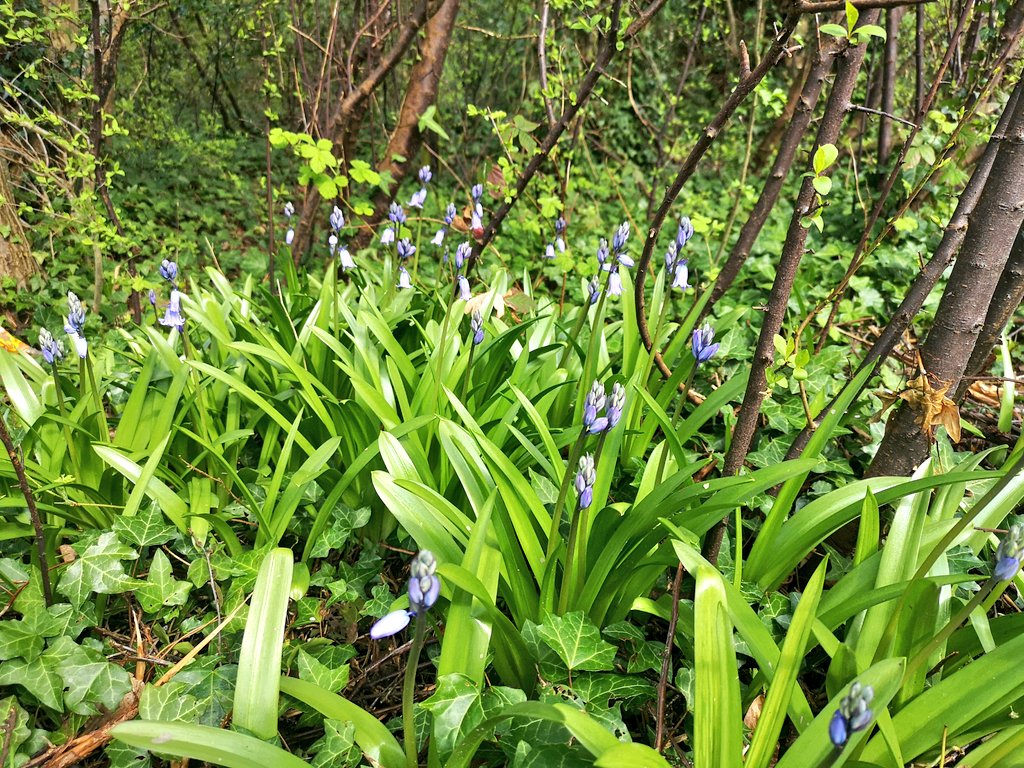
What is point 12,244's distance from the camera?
3846 mm

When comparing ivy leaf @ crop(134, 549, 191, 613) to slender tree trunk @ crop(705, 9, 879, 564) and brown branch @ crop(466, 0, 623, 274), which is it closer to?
slender tree trunk @ crop(705, 9, 879, 564)

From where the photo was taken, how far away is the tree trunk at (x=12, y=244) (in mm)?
3689

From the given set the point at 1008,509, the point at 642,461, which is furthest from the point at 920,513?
the point at 642,461

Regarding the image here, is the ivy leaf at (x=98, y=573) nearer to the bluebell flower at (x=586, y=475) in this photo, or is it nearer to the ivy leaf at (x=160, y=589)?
the ivy leaf at (x=160, y=589)

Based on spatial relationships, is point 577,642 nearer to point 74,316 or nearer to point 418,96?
point 74,316

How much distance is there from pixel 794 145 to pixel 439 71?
344 cm

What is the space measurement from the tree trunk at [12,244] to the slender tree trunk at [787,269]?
4.15 meters

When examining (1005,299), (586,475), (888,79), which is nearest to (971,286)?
(1005,299)

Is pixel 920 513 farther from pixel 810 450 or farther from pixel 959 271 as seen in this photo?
pixel 959 271

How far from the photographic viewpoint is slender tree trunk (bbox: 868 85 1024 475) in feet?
5.52

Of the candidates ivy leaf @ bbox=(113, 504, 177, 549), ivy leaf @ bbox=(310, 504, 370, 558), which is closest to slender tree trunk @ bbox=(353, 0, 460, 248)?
ivy leaf @ bbox=(310, 504, 370, 558)

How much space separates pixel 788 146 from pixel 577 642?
165 cm

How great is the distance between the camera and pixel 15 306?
3.79 m

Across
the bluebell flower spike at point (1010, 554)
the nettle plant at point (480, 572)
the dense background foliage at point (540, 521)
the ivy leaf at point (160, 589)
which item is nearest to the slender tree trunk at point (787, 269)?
the dense background foliage at point (540, 521)
